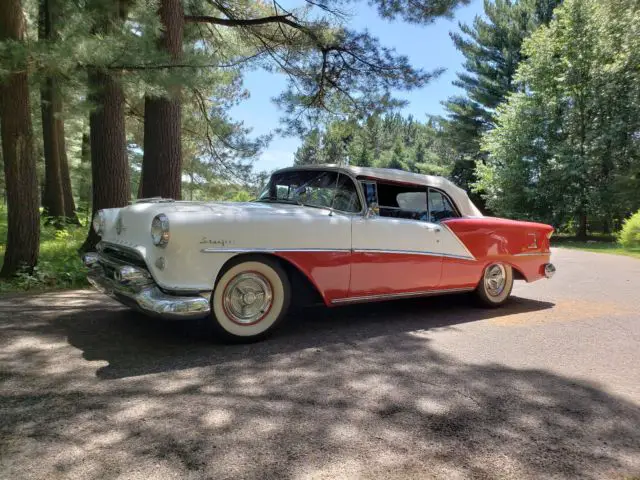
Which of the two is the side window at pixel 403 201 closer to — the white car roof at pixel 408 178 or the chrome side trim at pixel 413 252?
the white car roof at pixel 408 178

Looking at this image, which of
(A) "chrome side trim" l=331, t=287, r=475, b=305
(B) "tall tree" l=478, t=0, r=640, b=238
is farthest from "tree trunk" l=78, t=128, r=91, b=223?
(B) "tall tree" l=478, t=0, r=640, b=238

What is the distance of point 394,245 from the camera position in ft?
15.2

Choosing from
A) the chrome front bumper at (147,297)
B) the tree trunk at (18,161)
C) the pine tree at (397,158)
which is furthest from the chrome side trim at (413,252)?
the pine tree at (397,158)

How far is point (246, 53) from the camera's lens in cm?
1129

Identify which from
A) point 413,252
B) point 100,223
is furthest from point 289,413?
point 100,223

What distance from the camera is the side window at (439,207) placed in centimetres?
528

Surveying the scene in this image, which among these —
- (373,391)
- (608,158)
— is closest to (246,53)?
(373,391)

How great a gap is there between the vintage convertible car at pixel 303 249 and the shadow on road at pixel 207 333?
0.89 ft

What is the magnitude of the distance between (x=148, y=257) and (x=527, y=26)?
33593 mm

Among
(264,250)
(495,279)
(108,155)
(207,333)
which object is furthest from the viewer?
(108,155)

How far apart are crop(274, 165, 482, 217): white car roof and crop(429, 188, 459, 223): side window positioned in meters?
0.08

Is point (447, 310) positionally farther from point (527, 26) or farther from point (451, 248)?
point (527, 26)

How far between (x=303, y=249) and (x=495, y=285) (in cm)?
293

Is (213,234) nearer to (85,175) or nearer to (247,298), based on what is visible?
(247,298)
